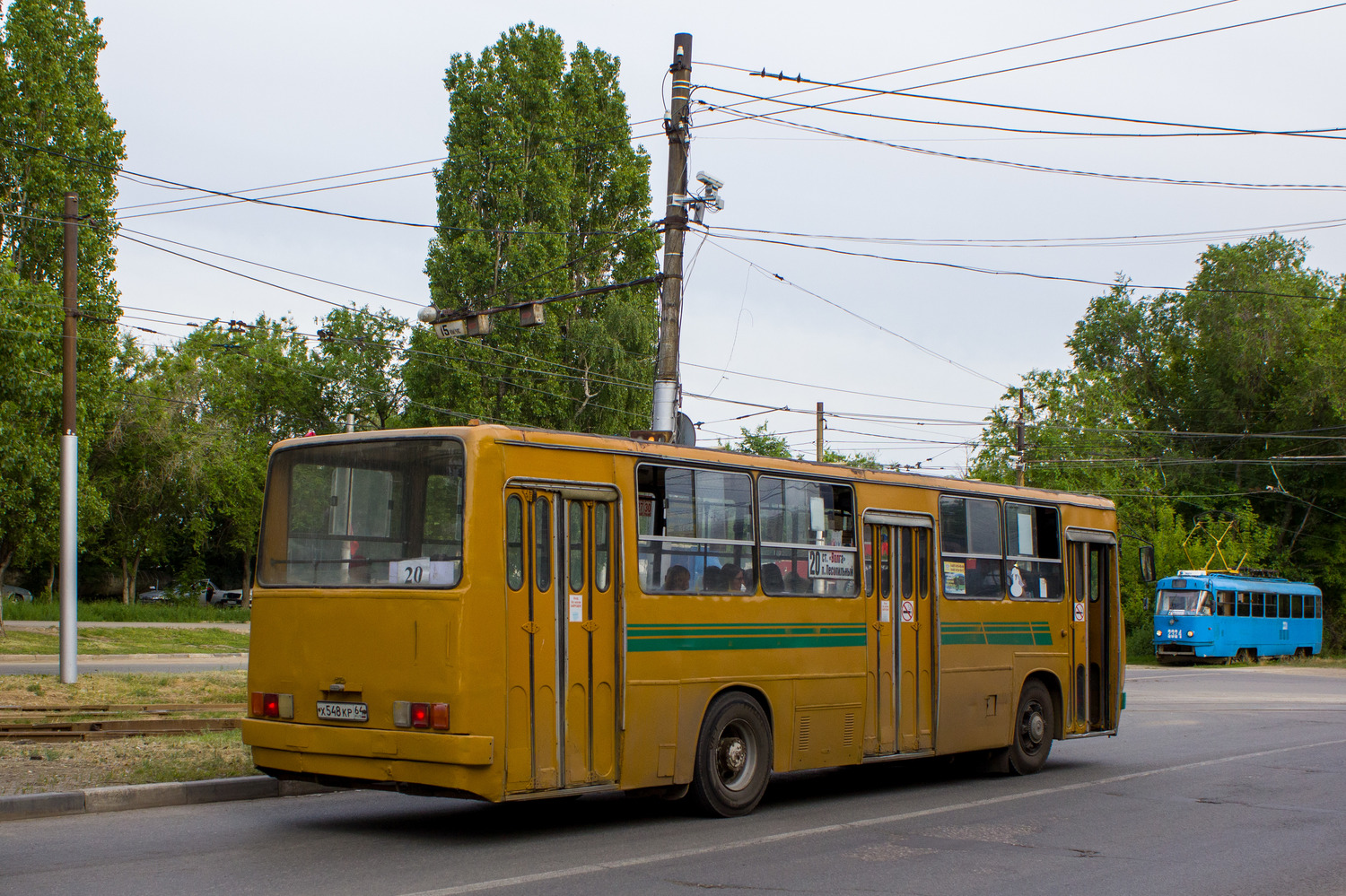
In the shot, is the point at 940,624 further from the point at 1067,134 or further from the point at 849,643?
the point at 1067,134

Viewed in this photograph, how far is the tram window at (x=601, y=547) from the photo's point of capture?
9.44 m

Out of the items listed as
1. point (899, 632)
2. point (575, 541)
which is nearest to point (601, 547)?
point (575, 541)

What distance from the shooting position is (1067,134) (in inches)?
754

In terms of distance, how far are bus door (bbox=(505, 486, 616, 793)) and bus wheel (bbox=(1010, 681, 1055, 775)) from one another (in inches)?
239

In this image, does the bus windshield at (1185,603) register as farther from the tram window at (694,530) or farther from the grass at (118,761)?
the tram window at (694,530)

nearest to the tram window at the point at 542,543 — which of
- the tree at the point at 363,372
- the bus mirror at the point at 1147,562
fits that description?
the bus mirror at the point at 1147,562

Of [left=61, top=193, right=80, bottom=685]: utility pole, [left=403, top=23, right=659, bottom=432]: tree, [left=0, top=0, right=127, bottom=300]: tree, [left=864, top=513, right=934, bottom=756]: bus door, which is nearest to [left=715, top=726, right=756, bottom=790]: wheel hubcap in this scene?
[left=864, top=513, right=934, bottom=756]: bus door

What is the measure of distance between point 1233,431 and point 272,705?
6066 centimetres

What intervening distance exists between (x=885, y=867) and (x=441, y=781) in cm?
292

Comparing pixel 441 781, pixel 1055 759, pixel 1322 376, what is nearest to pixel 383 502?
pixel 441 781

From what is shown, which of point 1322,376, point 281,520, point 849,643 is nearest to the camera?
point 281,520

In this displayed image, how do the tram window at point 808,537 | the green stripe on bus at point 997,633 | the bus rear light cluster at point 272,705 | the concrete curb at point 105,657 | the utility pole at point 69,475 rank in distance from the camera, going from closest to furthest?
the bus rear light cluster at point 272,705 < the tram window at point 808,537 < the green stripe on bus at point 997,633 < the utility pole at point 69,475 < the concrete curb at point 105,657

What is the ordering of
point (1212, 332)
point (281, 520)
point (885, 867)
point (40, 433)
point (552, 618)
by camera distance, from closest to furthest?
point (885, 867)
point (552, 618)
point (281, 520)
point (40, 433)
point (1212, 332)

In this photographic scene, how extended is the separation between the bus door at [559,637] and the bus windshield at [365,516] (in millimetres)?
→ 445
